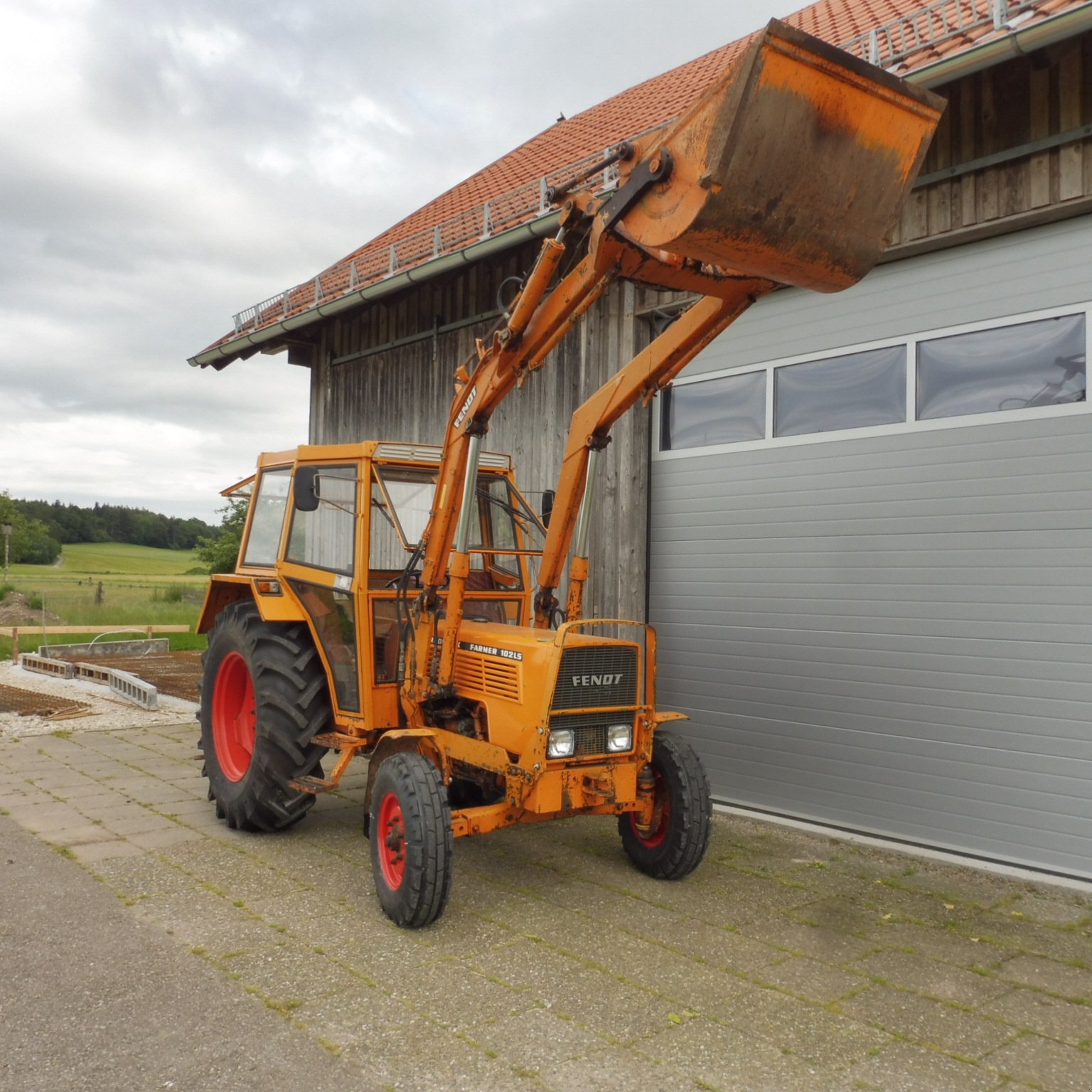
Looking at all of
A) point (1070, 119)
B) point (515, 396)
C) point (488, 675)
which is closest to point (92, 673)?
point (515, 396)

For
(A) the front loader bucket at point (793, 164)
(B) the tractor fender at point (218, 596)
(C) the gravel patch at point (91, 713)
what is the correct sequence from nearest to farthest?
1. (A) the front loader bucket at point (793, 164)
2. (B) the tractor fender at point (218, 596)
3. (C) the gravel patch at point (91, 713)

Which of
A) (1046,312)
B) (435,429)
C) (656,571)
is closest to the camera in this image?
(1046,312)

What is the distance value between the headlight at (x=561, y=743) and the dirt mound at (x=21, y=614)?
16.8 m

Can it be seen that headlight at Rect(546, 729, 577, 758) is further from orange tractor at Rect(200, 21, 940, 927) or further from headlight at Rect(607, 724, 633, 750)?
headlight at Rect(607, 724, 633, 750)

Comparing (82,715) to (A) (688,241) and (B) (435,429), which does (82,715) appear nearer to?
(B) (435,429)

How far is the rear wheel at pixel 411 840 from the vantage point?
4.23m

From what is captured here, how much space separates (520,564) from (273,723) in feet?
5.60

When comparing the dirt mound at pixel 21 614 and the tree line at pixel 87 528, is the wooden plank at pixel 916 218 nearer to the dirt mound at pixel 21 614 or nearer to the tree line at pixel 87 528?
the dirt mound at pixel 21 614

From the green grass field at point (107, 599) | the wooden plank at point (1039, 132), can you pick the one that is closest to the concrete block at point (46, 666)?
the green grass field at point (107, 599)

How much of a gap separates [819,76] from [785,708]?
4324 mm

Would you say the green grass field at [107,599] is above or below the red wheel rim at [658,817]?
above

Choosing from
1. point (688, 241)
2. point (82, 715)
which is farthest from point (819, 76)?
point (82, 715)

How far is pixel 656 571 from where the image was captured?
746cm

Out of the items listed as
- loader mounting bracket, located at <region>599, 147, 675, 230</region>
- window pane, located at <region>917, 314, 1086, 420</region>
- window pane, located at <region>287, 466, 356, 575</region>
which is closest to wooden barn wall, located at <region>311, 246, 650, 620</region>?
window pane, located at <region>917, 314, 1086, 420</region>
